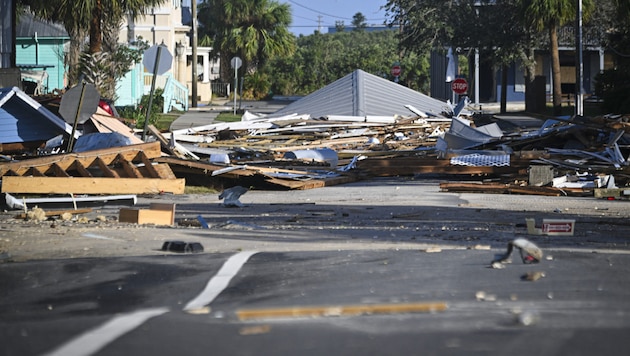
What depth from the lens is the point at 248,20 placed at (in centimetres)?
7488

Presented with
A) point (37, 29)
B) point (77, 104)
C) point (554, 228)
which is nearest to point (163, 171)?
point (77, 104)

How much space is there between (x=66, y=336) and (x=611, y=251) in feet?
16.7

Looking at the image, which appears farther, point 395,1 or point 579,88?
point 395,1

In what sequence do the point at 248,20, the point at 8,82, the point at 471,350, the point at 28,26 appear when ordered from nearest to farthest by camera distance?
the point at 471,350, the point at 8,82, the point at 28,26, the point at 248,20

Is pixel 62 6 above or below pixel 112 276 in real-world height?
above

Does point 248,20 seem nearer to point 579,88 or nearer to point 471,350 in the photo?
point 579,88

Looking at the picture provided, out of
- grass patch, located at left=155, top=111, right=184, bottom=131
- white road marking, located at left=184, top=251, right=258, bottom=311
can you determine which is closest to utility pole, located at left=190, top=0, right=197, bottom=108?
grass patch, located at left=155, top=111, right=184, bottom=131

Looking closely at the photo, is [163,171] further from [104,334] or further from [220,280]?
[104,334]

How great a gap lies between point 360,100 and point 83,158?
18.0m

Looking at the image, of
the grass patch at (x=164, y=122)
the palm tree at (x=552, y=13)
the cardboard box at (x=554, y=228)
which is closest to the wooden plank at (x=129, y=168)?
the cardboard box at (x=554, y=228)

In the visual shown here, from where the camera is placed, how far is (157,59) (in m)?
20.0

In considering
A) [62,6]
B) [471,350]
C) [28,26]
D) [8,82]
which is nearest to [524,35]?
[28,26]

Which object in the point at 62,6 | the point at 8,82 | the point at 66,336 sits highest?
the point at 62,6

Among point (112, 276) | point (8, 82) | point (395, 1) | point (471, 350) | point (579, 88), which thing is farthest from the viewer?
point (395, 1)
